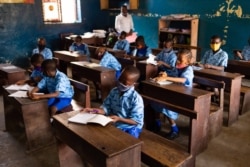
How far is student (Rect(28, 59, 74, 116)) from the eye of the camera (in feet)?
9.74

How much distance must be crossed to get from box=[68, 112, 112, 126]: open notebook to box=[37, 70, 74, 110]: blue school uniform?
1008mm

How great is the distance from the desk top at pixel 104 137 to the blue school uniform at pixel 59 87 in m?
1.06

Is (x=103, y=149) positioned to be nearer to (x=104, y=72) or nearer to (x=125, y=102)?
(x=125, y=102)

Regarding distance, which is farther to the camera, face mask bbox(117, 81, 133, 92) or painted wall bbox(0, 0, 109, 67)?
painted wall bbox(0, 0, 109, 67)

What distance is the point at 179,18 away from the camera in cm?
686

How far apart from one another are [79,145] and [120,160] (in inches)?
14.5

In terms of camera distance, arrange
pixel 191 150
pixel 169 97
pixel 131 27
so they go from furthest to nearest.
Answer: pixel 131 27 < pixel 169 97 < pixel 191 150

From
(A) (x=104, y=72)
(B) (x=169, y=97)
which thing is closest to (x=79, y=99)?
(A) (x=104, y=72)

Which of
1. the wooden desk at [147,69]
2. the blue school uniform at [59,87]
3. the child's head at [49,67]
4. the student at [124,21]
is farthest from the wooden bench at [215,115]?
the student at [124,21]

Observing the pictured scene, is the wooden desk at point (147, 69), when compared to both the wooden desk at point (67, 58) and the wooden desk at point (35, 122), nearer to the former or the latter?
the wooden desk at point (67, 58)

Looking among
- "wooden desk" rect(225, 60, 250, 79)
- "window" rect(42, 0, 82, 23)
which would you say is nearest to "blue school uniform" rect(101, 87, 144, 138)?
"wooden desk" rect(225, 60, 250, 79)

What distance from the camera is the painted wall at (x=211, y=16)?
6102 millimetres

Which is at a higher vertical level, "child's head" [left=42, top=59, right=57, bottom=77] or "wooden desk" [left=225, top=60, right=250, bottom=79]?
"child's head" [left=42, top=59, right=57, bottom=77]

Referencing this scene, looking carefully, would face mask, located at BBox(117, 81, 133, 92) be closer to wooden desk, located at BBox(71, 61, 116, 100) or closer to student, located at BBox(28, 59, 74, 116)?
student, located at BBox(28, 59, 74, 116)
